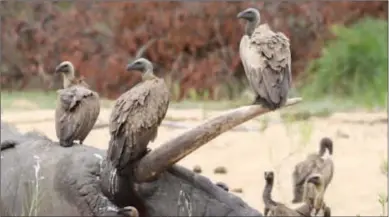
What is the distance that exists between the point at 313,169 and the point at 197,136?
2.25 metres

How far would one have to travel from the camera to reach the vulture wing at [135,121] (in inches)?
233

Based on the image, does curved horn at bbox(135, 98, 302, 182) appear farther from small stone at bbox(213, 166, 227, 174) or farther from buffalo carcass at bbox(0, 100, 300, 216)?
small stone at bbox(213, 166, 227, 174)

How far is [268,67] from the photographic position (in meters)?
5.79

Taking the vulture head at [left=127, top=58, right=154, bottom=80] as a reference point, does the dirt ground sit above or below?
below

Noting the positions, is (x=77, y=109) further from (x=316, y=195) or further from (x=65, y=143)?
(x=316, y=195)

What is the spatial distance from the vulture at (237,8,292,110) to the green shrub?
7.74m

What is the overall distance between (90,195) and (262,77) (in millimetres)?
1387

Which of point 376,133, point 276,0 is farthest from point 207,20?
point 376,133

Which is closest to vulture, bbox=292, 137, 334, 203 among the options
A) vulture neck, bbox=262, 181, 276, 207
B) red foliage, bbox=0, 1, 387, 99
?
vulture neck, bbox=262, 181, 276, 207

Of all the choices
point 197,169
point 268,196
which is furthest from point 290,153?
point 268,196

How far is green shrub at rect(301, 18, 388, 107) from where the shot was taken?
1405 centimetres

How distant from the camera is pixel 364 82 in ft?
46.1

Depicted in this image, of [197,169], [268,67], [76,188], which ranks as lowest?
[197,169]

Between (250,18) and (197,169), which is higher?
(250,18)
